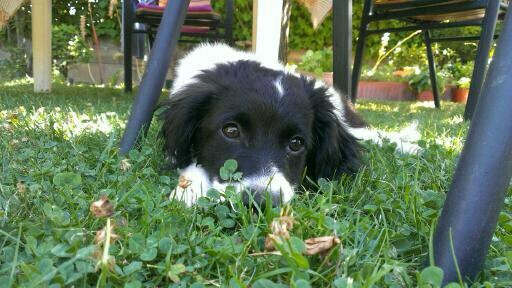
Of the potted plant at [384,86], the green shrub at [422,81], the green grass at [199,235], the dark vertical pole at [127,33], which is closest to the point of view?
the green grass at [199,235]

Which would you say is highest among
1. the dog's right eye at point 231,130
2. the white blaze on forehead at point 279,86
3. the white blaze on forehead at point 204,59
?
the white blaze on forehead at point 204,59

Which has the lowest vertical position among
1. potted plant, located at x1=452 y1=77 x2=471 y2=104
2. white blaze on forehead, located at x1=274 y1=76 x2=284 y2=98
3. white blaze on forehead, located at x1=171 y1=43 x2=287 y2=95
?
potted plant, located at x1=452 y1=77 x2=471 y2=104

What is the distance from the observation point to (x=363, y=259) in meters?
0.99

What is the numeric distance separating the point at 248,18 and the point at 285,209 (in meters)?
8.29

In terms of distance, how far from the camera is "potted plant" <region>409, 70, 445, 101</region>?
28.4ft

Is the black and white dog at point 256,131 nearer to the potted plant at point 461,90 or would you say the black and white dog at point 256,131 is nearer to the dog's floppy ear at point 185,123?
the dog's floppy ear at point 185,123

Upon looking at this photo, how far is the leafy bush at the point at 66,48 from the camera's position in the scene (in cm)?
866

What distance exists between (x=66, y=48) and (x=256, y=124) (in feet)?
26.1

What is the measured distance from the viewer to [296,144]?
72.4 inches

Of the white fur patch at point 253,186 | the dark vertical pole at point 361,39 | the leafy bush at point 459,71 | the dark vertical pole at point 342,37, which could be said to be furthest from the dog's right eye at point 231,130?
the leafy bush at point 459,71

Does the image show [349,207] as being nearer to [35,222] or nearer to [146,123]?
[35,222]

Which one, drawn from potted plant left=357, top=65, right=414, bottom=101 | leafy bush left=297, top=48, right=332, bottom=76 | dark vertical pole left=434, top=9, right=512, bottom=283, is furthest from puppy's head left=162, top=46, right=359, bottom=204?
potted plant left=357, top=65, right=414, bottom=101

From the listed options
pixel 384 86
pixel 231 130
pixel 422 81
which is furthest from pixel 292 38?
pixel 231 130

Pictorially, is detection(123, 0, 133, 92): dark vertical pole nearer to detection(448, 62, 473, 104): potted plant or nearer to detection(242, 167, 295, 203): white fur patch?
detection(242, 167, 295, 203): white fur patch
